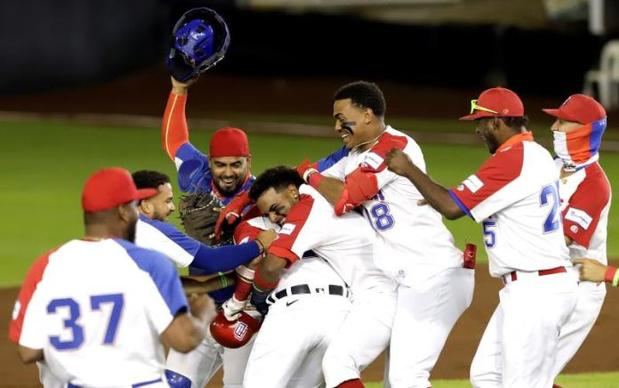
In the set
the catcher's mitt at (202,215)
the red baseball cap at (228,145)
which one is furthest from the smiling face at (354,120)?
the catcher's mitt at (202,215)

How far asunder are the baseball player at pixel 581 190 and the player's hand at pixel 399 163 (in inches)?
55.3

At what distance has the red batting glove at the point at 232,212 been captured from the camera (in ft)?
25.8

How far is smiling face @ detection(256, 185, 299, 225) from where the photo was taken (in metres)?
7.50

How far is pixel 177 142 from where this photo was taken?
28.6 feet

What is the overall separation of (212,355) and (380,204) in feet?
4.38

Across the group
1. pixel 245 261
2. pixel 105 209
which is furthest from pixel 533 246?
pixel 105 209

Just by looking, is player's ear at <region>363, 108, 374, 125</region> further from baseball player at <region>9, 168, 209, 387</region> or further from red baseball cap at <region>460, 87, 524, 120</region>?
baseball player at <region>9, 168, 209, 387</region>

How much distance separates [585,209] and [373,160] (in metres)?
1.47

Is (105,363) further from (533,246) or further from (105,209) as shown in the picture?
(533,246)

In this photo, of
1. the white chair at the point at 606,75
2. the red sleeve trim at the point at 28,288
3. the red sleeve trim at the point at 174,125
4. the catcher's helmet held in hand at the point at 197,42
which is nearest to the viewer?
the red sleeve trim at the point at 28,288

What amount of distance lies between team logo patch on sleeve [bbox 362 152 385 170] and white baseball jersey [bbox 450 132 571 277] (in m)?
0.45

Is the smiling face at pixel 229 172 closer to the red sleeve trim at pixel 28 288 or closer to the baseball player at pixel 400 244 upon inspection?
the baseball player at pixel 400 244

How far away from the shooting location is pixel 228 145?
318 inches

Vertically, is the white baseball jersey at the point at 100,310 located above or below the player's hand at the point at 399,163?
below
